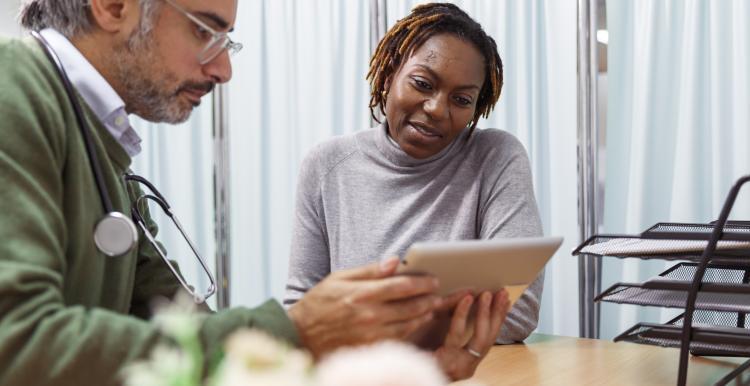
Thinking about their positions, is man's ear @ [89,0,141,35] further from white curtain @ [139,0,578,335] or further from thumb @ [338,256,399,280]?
white curtain @ [139,0,578,335]

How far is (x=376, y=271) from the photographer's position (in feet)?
2.71

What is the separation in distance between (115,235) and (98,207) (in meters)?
0.06

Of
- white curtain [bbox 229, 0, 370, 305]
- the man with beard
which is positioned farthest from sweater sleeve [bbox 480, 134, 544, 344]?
white curtain [bbox 229, 0, 370, 305]

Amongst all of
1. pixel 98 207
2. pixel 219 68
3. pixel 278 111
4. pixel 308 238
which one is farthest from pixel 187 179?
pixel 98 207

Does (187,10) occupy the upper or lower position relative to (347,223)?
upper

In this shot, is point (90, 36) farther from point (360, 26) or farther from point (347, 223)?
point (360, 26)

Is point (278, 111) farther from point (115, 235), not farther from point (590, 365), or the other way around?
point (115, 235)

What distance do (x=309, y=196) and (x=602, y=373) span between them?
2.66 feet

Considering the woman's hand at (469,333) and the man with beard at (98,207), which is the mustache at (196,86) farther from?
the woman's hand at (469,333)

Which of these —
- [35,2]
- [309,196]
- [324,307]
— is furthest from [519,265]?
[309,196]

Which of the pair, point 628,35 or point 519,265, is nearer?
point 519,265

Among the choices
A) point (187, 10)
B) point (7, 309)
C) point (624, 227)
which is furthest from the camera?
point (624, 227)

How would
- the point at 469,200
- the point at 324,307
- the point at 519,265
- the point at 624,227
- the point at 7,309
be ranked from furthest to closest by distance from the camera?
the point at 624,227 → the point at 469,200 → the point at 519,265 → the point at 324,307 → the point at 7,309

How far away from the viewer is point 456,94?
171 centimetres
